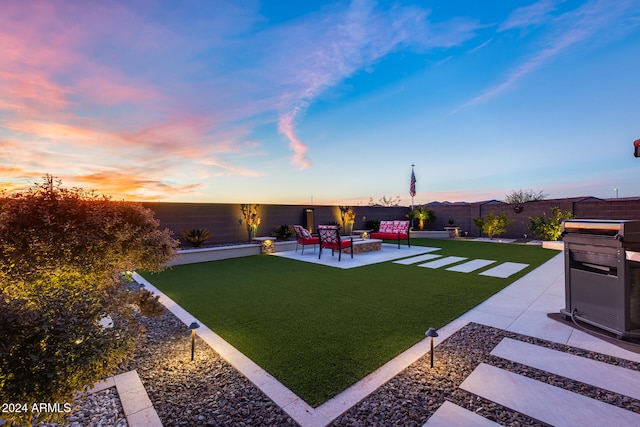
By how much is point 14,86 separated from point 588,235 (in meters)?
8.49

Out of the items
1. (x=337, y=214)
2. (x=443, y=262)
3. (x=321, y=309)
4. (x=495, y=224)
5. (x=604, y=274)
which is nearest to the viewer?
(x=604, y=274)

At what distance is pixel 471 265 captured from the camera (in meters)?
6.73

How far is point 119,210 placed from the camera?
2.39 m

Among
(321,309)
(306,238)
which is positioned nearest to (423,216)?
(306,238)

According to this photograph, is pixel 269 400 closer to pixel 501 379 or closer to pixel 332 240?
pixel 501 379

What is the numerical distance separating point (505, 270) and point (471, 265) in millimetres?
748

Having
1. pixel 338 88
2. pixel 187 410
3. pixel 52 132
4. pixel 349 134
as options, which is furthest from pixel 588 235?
pixel 52 132

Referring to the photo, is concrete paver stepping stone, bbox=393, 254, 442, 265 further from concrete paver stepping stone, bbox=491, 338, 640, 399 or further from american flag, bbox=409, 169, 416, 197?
american flag, bbox=409, 169, 416, 197

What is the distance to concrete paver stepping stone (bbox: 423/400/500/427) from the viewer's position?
165 cm

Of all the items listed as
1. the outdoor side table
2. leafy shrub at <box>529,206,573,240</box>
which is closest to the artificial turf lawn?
the outdoor side table

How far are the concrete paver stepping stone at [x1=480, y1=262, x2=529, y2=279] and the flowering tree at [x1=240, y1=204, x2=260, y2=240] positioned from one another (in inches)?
320

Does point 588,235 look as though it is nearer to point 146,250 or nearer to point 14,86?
point 146,250

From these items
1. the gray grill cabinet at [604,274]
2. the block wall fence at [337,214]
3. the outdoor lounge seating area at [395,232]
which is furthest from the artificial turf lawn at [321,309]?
the outdoor lounge seating area at [395,232]

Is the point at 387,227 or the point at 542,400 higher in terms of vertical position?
the point at 387,227
